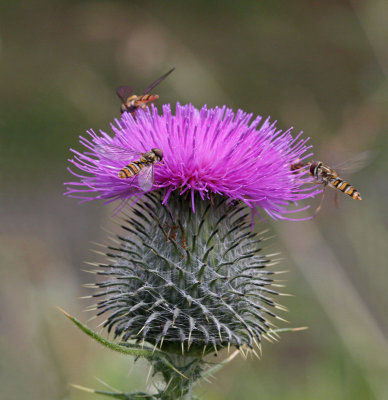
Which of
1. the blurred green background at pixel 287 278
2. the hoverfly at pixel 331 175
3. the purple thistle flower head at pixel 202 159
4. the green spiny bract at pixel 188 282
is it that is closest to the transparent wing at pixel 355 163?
the hoverfly at pixel 331 175

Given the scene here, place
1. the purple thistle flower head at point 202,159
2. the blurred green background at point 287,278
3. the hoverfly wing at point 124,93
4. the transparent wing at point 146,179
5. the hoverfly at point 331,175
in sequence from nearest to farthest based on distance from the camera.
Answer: the transparent wing at point 146,179 → the purple thistle flower head at point 202,159 → the hoverfly at point 331,175 → the hoverfly wing at point 124,93 → the blurred green background at point 287,278

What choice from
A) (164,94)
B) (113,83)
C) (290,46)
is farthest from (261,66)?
(164,94)

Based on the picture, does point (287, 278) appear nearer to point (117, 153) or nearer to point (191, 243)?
point (191, 243)

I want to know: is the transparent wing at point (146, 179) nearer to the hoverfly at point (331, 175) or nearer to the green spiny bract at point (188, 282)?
the green spiny bract at point (188, 282)

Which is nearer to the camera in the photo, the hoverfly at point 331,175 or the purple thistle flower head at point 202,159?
the purple thistle flower head at point 202,159

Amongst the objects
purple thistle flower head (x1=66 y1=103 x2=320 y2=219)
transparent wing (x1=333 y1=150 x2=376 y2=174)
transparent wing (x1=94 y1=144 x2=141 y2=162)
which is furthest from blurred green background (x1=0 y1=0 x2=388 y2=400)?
transparent wing (x1=94 y1=144 x2=141 y2=162)
